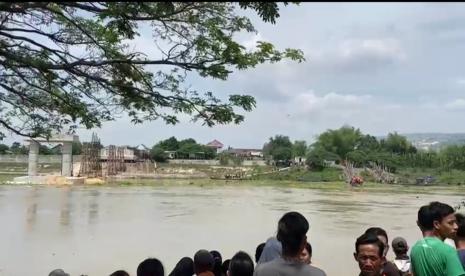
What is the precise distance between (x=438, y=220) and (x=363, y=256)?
2.82 ft

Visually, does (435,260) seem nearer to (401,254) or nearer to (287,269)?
(287,269)

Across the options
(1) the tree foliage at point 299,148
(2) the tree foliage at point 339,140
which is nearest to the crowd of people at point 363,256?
(1) the tree foliage at point 299,148

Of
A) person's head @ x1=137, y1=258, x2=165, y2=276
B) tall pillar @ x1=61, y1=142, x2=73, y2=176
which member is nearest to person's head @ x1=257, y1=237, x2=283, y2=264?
person's head @ x1=137, y1=258, x2=165, y2=276

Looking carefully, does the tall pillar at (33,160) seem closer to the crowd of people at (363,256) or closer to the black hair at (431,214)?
the crowd of people at (363,256)

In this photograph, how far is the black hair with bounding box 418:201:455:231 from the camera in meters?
4.04

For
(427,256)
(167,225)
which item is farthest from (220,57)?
(167,225)

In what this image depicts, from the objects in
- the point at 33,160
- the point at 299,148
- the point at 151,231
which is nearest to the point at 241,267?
the point at 151,231

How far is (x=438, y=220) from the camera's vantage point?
404 cm

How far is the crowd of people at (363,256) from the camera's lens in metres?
3.18

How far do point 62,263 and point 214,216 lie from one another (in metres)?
10.4

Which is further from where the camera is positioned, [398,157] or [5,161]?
[398,157]

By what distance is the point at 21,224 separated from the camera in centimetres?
1694

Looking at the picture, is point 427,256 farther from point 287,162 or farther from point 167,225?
point 287,162

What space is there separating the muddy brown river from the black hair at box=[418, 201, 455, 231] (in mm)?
6271
